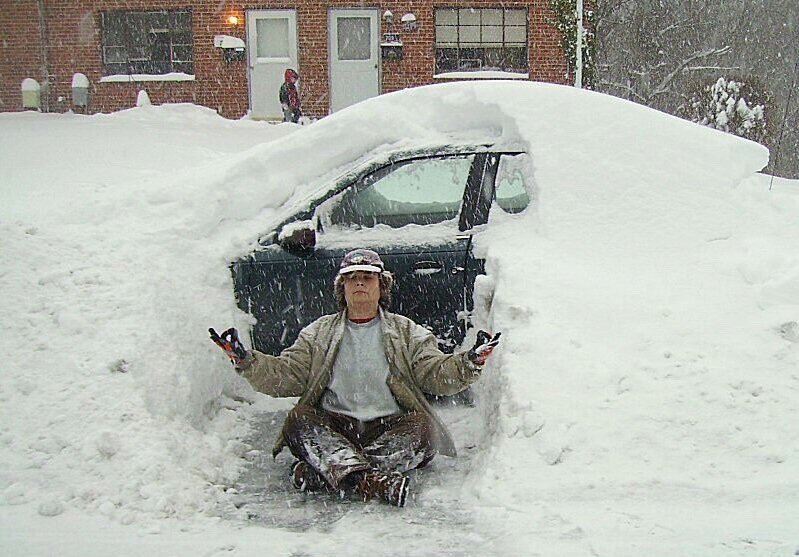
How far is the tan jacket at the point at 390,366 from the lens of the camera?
4039mm

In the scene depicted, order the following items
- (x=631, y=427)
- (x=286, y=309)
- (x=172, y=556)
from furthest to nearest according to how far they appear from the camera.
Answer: (x=286, y=309) → (x=631, y=427) → (x=172, y=556)

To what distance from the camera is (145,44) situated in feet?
49.6

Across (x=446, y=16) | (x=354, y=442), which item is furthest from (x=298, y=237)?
(x=446, y=16)

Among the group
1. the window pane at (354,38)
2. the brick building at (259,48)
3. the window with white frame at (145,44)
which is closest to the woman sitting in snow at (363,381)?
the brick building at (259,48)

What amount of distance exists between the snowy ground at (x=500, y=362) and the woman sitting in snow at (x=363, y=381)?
8.5 inches

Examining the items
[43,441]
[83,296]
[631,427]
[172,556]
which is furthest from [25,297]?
[631,427]

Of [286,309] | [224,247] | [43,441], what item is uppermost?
[224,247]

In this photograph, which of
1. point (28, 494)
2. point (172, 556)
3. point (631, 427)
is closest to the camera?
point (172, 556)

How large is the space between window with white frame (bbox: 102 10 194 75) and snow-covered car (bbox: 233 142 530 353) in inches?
441

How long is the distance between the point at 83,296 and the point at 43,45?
39.9 ft

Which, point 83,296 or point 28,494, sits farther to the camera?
point 83,296

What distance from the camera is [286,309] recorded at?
4.84m

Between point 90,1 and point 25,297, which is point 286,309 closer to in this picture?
point 25,297

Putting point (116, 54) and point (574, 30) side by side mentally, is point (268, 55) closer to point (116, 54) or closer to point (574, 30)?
point (116, 54)
